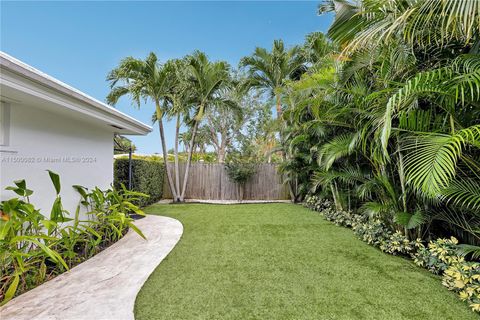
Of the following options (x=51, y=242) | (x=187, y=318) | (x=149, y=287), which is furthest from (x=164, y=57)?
(x=187, y=318)

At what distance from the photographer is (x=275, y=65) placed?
840 cm

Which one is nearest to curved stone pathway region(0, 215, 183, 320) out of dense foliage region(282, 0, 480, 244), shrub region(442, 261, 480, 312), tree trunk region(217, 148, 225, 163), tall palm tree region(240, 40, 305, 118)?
dense foliage region(282, 0, 480, 244)

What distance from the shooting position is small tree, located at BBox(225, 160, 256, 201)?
30.2 feet

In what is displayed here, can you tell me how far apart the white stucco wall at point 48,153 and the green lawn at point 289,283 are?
7.15ft

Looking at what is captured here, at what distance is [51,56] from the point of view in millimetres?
6727

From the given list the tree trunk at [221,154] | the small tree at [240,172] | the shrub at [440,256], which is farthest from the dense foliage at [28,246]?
the tree trunk at [221,154]

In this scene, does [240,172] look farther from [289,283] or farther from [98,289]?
[98,289]

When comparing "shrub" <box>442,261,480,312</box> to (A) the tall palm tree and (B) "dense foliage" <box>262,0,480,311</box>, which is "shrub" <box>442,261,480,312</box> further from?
(A) the tall palm tree

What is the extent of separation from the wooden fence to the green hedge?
78cm

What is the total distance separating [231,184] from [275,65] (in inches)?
203

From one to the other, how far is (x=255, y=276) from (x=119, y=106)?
25.2ft

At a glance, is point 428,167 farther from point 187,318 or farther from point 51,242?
point 51,242

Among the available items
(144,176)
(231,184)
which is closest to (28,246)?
(144,176)

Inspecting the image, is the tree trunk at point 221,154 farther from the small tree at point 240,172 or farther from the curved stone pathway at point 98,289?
the curved stone pathway at point 98,289
